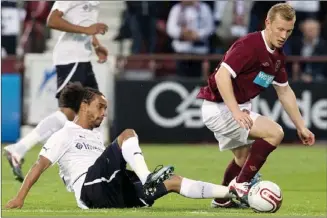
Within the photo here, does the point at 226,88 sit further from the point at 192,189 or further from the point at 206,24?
the point at 206,24

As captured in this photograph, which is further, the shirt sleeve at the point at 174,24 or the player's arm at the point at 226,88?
the shirt sleeve at the point at 174,24

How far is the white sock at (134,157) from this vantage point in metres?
8.59

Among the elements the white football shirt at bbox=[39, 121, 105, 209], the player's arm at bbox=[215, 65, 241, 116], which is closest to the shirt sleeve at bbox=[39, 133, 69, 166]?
the white football shirt at bbox=[39, 121, 105, 209]

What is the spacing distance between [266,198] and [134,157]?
1.08 metres

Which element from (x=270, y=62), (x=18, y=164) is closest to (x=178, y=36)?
(x=18, y=164)

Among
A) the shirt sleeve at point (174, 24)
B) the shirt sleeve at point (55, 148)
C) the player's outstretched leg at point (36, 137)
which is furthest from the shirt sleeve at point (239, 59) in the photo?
the shirt sleeve at point (174, 24)

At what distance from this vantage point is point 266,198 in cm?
863

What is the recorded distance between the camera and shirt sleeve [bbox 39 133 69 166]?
→ 8.84m

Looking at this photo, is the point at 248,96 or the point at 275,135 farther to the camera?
the point at 248,96

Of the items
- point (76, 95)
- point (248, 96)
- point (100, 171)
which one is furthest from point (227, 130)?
point (76, 95)

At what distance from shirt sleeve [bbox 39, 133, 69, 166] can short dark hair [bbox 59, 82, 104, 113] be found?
388 mm

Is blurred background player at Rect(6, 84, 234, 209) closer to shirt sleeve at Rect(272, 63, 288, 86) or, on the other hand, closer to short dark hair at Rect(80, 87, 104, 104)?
short dark hair at Rect(80, 87, 104, 104)

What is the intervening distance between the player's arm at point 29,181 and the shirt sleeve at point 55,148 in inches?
1.9

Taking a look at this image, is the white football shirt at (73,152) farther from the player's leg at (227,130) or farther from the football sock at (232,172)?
the football sock at (232,172)
